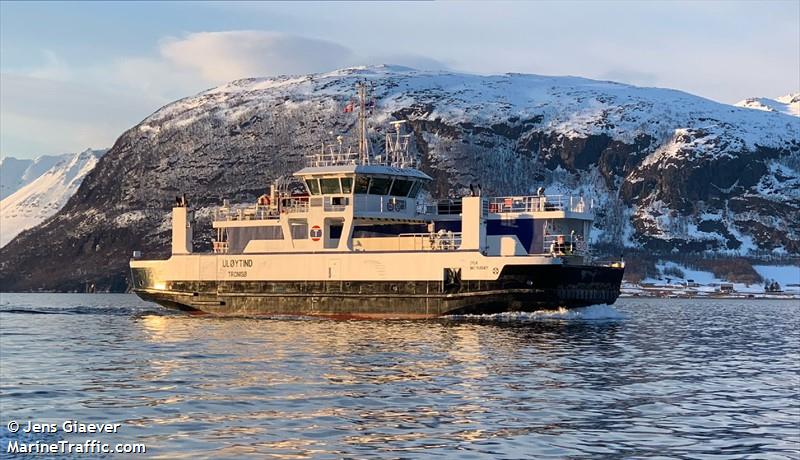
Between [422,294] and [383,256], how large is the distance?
8.98 ft

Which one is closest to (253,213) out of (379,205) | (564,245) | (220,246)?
(220,246)

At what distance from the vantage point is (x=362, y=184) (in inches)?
2068

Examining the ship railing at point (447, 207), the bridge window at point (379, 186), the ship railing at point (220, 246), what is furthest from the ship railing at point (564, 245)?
the ship railing at point (220, 246)

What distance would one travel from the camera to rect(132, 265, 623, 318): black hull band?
155ft

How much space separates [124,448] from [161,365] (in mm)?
12028

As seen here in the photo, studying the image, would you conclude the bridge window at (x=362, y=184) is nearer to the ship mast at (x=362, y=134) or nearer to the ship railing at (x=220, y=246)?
the ship mast at (x=362, y=134)

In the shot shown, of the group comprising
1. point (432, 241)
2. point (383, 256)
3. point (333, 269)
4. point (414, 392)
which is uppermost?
point (432, 241)

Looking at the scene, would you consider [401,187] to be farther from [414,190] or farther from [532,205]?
[532,205]

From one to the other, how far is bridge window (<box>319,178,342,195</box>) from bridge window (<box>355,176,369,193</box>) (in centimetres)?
100

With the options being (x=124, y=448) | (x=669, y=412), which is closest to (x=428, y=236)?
(x=669, y=412)

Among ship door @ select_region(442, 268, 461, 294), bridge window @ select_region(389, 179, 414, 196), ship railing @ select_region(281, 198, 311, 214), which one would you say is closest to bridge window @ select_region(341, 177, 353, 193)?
ship railing @ select_region(281, 198, 311, 214)

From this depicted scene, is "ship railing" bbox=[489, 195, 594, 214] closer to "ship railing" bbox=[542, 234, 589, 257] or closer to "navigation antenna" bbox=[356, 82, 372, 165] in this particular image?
"ship railing" bbox=[542, 234, 589, 257]

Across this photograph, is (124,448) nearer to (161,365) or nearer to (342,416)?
(342,416)

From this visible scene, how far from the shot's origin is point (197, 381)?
25.2 m
